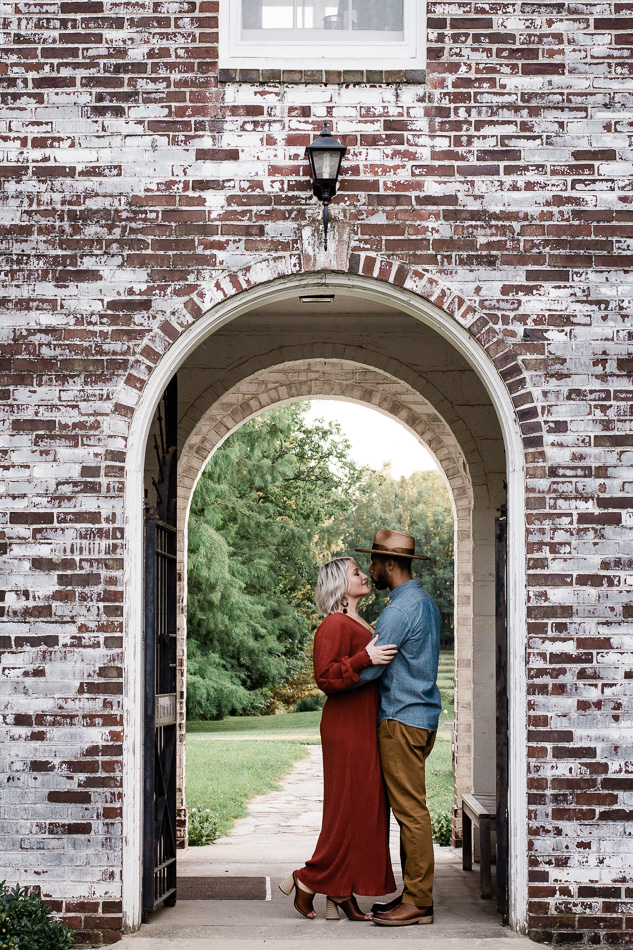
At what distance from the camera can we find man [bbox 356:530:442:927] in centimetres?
571

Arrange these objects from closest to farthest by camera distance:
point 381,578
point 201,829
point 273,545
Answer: point 381,578, point 201,829, point 273,545

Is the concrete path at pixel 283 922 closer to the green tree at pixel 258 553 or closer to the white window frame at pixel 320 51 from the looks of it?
the white window frame at pixel 320 51

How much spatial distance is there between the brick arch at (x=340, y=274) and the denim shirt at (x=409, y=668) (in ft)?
3.84

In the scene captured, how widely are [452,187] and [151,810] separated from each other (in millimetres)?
3535

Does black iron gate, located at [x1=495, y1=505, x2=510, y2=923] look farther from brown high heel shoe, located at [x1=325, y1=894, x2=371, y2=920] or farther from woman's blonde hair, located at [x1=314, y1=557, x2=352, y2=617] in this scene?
woman's blonde hair, located at [x1=314, y1=557, x2=352, y2=617]

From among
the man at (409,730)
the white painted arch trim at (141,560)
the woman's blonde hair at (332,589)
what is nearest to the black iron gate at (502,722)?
the white painted arch trim at (141,560)

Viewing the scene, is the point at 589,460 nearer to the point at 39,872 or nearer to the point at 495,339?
the point at 495,339

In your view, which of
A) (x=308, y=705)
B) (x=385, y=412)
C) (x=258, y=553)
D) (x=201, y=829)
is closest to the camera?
(x=201, y=829)

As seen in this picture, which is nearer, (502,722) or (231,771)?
(502,722)

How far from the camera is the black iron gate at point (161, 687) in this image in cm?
577

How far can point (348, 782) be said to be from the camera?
583 centimetres

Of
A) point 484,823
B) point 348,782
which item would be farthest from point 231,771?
point 348,782

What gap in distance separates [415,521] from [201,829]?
2652 cm

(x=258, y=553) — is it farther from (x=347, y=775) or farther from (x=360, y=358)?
(x=347, y=775)
